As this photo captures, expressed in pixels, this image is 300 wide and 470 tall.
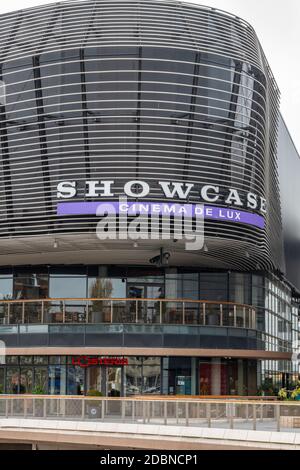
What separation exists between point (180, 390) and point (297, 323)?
29706mm

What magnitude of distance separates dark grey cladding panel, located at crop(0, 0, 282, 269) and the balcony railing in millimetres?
3618

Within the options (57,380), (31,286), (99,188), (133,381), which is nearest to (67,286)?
(31,286)

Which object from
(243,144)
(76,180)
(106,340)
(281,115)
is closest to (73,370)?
(106,340)

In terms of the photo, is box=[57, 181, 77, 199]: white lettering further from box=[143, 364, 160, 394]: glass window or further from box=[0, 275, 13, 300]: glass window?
box=[143, 364, 160, 394]: glass window

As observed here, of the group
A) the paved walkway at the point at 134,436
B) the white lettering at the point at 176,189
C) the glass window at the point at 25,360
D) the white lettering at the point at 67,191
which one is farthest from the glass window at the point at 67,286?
the paved walkway at the point at 134,436

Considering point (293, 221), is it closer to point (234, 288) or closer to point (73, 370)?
point (234, 288)

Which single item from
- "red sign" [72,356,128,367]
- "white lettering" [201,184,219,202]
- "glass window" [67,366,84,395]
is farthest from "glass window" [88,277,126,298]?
"white lettering" [201,184,219,202]

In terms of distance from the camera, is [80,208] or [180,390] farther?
[180,390]

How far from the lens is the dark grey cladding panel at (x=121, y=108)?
44438 mm

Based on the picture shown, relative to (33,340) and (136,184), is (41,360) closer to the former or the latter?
(33,340)

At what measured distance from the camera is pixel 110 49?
44719mm

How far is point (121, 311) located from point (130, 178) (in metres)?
7.18

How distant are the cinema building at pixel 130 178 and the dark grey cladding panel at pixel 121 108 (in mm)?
63

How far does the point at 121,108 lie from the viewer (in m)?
44.4
